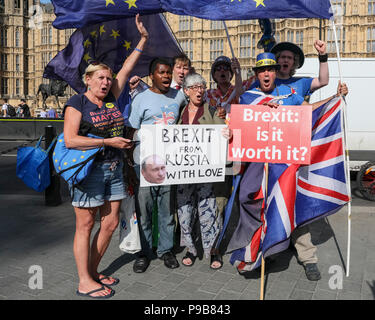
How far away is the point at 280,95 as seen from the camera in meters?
3.25

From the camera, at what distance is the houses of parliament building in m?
32.7

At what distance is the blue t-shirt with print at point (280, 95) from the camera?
10.4ft

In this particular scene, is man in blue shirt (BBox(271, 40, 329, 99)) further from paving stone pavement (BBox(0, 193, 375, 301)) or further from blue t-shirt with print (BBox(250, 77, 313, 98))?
paving stone pavement (BBox(0, 193, 375, 301))

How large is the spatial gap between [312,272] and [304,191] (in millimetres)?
694

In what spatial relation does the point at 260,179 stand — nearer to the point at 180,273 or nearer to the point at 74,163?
the point at 180,273

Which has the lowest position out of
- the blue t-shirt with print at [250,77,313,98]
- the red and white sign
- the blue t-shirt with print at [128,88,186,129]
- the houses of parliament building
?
the red and white sign

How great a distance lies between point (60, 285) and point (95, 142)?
1252 millimetres

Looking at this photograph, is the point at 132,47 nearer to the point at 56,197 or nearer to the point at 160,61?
the point at 160,61

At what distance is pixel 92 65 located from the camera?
272 centimetres

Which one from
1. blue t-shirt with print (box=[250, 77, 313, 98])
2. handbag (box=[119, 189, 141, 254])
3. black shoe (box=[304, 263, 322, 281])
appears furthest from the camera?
blue t-shirt with print (box=[250, 77, 313, 98])

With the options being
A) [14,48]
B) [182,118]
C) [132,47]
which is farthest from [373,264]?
[14,48]

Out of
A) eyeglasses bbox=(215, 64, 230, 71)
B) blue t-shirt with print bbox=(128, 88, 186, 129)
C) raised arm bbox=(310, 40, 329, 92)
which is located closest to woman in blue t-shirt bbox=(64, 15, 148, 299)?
blue t-shirt with print bbox=(128, 88, 186, 129)

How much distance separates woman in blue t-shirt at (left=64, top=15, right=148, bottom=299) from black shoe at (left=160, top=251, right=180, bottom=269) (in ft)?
2.34

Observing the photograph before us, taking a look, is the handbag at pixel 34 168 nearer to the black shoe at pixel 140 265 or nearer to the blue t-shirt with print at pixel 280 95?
the black shoe at pixel 140 265
